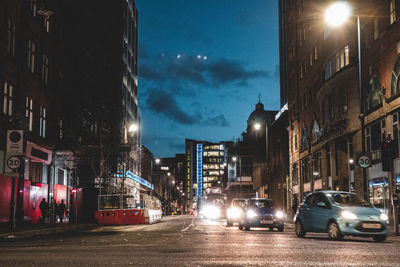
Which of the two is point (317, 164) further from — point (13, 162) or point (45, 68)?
point (13, 162)

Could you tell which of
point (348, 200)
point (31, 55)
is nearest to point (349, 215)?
point (348, 200)

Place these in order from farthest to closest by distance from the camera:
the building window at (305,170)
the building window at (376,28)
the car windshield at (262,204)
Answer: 1. the building window at (305,170)
2. the building window at (376,28)
3. the car windshield at (262,204)

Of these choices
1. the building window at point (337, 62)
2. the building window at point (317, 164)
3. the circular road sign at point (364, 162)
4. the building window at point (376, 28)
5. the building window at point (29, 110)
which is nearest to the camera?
the circular road sign at point (364, 162)

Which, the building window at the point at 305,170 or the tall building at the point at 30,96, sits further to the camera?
the building window at the point at 305,170

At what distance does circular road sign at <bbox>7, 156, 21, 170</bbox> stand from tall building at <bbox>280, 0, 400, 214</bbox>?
1558 cm

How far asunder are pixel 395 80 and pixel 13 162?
2126 cm

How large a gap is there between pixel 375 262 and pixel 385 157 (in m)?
12.1

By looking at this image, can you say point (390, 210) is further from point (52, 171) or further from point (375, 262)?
point (52, 171)

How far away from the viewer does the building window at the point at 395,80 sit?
29.7 m

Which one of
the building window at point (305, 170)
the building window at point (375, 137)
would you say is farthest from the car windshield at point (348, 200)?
the building window at point (305, 170)

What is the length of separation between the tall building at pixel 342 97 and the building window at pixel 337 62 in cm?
7

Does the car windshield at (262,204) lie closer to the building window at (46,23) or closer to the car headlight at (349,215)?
the car headlight at (349,215)

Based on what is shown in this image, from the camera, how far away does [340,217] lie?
16594 millimetres

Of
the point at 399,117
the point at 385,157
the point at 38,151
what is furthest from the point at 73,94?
the point at 385,157
